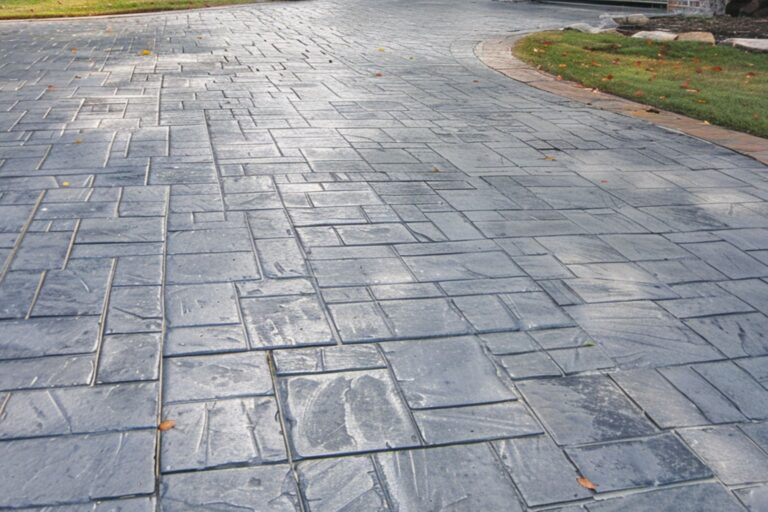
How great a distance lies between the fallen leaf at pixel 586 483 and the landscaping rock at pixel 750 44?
32.0ft

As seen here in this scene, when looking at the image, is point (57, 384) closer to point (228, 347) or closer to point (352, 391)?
point (228, 347)

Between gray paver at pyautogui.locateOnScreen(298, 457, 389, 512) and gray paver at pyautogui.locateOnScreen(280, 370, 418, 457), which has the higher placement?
gray paver at pyautogui.locateOnScreen(280, 370, 418, 457)

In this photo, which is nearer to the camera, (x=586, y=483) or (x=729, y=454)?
(x=586, y=483)

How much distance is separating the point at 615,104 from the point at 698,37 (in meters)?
4.82

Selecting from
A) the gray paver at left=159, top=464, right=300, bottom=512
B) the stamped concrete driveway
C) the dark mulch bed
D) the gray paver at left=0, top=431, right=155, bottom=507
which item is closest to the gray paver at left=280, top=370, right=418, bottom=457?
the stamped concrete driveway

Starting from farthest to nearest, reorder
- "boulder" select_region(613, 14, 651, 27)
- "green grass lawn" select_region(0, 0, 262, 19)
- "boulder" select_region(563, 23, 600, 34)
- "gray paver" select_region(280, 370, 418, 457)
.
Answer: "green grass lawn" select_region(0, 0, 262, 19) → "boulder" select_region(613, 14, 651, 27) → "boulder" select_region(563, 23, 600, 34) → "gray paver" select_region(280, 370, 418, 457)

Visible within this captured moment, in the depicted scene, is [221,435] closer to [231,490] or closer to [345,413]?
[231,490]

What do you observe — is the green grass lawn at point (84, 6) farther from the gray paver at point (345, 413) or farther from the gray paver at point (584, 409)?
the gray paver at point (584, 409)

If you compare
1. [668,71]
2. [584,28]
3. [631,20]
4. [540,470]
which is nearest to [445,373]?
[540,470]

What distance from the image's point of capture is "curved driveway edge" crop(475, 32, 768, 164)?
6.15m

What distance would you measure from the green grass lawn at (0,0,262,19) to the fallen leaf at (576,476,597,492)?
14.1m

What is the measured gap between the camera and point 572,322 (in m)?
3.23

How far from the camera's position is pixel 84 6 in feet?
51.4

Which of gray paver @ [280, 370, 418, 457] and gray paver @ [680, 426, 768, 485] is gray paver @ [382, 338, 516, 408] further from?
gray paver @ [680, 426, 768, 485]
